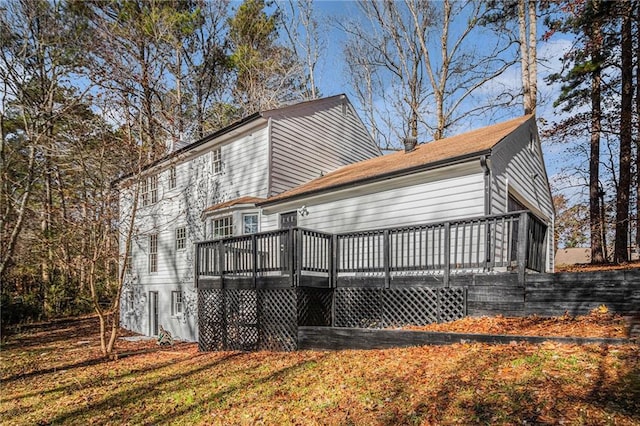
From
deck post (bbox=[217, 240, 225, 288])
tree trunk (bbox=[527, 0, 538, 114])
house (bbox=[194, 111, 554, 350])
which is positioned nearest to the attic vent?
house (bbox=[194, 111, 554, 350])

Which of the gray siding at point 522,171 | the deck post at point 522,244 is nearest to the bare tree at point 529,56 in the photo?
the gray siding at point 522,171

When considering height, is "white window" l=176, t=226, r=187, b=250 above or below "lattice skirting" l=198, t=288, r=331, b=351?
above

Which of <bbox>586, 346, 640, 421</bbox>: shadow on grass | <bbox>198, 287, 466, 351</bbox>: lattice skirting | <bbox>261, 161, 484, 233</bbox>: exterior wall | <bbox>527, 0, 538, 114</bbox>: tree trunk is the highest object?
<bbox>527, 0, 538, 114</bbox>: tree trunk

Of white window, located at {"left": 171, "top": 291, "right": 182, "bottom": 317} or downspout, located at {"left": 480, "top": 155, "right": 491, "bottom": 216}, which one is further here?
white window, located at {"left": 171, "top": 291, "right": 182, "bottom": 317}

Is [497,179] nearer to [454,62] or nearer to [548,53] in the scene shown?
[548,53]

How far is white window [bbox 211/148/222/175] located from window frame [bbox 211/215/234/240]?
196 centimetres

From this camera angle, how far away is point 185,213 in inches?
596

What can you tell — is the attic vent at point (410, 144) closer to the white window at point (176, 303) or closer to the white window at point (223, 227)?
the white window at point (223, 227)

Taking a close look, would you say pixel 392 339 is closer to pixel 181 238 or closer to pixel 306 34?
pixel 181 238

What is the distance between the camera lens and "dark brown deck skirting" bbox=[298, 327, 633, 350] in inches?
179

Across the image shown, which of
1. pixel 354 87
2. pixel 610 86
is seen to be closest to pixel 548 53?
pixel 610 86

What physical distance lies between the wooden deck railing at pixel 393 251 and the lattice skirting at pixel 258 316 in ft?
1.29

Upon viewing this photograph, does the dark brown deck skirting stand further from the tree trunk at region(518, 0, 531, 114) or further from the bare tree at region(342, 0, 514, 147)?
the bare tree at region(342, 0, 514, 147)

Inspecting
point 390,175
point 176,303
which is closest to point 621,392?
point 390,175
